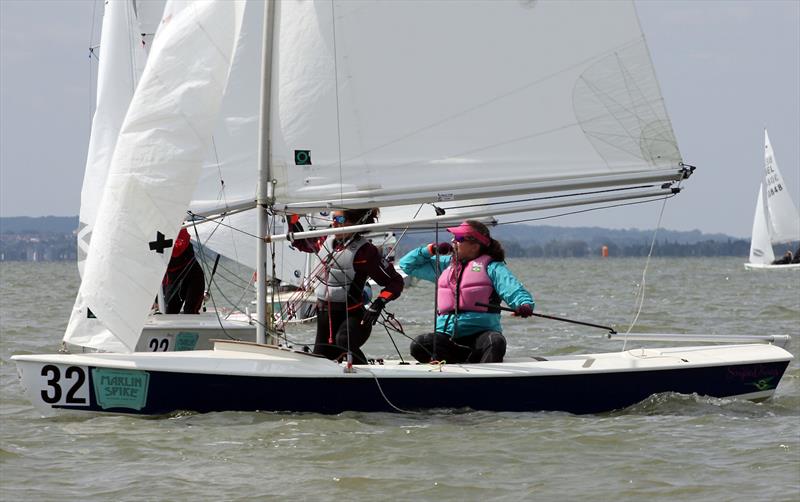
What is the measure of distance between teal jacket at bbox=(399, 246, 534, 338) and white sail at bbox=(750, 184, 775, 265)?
4022cm

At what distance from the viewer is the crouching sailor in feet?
24.4

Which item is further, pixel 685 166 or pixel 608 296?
pixel 608 296

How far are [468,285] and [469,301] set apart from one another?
0.09 m

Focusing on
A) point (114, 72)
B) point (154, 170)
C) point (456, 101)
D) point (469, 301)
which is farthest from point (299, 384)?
point (114, 72)

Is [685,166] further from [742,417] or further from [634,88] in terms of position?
[742,417]

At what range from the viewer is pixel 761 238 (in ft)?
154

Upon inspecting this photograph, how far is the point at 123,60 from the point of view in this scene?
457 inches

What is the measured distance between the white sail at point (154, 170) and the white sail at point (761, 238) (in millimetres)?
41067

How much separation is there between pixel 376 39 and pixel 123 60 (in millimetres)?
4985

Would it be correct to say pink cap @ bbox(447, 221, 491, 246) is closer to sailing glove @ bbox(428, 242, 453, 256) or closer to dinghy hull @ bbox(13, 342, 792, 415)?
sailing glove @ bbox(428, 242, 453, 256)

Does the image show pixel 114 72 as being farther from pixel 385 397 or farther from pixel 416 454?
pixel 416 454

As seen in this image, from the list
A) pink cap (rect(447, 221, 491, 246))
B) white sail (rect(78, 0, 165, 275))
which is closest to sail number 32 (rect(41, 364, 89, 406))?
pink cap (rect(447, 221, 491, 246))

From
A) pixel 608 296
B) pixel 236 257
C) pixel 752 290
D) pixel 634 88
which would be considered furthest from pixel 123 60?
pixel 752 290

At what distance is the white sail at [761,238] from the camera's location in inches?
1831
